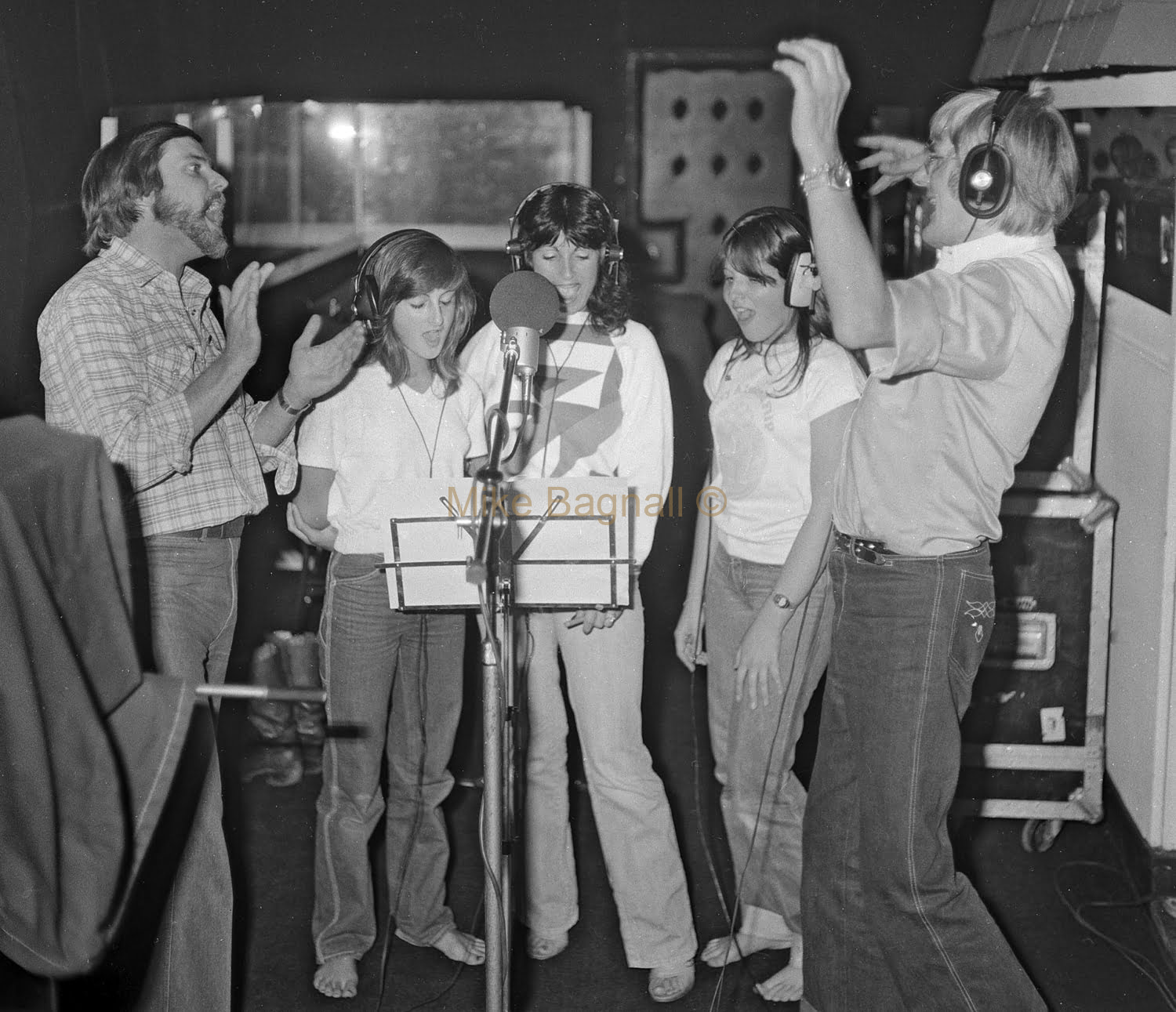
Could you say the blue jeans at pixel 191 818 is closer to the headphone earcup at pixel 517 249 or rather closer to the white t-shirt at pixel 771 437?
the headphone earcup at pixel 517 249

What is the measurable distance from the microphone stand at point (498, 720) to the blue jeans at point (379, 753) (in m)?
0.54

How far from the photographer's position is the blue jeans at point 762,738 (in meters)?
2.49

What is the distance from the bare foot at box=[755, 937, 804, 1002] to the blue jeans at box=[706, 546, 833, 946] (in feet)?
0.26

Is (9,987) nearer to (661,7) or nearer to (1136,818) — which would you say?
(1136,818)

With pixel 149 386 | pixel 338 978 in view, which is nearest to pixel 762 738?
pixel 338 978

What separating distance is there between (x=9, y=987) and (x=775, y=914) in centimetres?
146

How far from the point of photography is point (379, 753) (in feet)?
8.35

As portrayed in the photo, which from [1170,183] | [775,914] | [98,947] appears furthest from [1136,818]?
[98,947]

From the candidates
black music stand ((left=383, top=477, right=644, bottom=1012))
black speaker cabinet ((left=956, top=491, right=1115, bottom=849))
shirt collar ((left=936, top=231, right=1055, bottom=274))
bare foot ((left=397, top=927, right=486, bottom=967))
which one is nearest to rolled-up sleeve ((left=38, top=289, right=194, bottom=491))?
black music stand ((left=383, top=477, right=644, bottom=1012))

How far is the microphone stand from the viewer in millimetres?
1888

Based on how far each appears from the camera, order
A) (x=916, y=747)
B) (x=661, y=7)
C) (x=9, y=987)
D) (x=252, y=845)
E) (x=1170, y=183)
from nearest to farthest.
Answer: (x=9, y=987), (x=916, y=747), (x=1170, y=183), (x=252, y=845), (x=661, y=7)

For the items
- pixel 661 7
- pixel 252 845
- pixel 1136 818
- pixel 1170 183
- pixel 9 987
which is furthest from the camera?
pixel 661 7

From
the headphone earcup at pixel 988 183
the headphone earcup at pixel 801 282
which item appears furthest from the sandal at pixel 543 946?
the headphone earcup at pixel 988 183

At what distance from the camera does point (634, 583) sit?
7.73 feet
